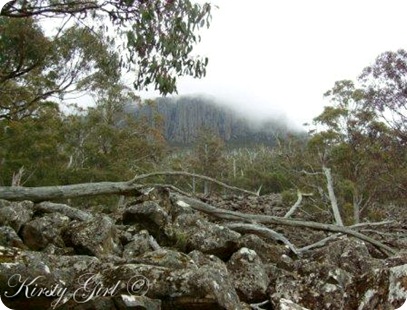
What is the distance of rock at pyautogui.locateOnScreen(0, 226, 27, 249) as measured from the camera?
4.30 metres

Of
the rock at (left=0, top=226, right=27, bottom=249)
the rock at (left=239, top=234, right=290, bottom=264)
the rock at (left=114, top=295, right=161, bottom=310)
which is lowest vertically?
the rock at (left=239, top=234, right=290, bottom=264)

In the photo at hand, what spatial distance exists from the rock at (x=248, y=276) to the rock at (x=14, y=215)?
Result: 6.06ft

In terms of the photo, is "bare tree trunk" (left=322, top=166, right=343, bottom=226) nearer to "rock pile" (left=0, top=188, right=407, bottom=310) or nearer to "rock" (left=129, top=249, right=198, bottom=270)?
"rock pile" (left=0, top=188, right=407, bottom=310)

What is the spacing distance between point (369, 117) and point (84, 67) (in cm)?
492

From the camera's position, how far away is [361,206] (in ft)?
30.6

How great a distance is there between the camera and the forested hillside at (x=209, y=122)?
514 centimetres

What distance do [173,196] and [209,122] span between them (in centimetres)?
134

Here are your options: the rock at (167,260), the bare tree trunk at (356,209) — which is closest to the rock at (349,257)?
the rock at (167,260)

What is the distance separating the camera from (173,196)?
20.6ft

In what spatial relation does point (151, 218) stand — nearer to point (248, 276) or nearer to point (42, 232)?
point (42, 232)

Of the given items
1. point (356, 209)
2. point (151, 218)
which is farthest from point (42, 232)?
point (356, 209)

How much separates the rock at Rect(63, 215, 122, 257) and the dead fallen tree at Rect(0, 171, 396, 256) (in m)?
1.23

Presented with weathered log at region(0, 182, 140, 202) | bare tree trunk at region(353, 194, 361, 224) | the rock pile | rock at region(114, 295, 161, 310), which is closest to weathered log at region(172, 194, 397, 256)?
the rock pile

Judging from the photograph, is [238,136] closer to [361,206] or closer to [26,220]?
[26,220]
